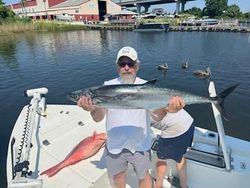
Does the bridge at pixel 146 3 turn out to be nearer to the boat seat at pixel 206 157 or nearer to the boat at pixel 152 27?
the boat at pixel 152 27

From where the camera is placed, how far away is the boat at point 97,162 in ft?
12.0

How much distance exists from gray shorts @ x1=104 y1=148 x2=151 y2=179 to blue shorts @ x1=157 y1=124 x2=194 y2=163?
0.51 m

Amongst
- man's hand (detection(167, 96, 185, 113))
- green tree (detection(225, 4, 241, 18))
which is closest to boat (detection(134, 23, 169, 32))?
green tree (detection(225, 4, 241, 18))

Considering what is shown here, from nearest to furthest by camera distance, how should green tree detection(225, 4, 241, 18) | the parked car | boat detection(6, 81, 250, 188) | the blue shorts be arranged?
the blue shorts
boat detection(6, 81, 250, 188)
the parked car
green tree detection(225, 4, 241, 18)

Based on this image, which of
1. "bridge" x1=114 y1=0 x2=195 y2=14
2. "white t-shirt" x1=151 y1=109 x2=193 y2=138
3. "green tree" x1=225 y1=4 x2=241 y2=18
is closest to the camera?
"white t-shirt" x1=151 y1=109 x2=193 y2=138

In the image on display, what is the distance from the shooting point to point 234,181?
3762mm

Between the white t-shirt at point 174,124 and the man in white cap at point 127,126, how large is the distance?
10.6 inches

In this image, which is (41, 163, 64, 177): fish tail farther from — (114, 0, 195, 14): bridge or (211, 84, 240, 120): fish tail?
(114, 0, 195, 14): bridge

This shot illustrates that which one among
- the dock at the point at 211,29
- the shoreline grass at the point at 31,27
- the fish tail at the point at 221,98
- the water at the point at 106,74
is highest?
the fish tail at the point at 221,98

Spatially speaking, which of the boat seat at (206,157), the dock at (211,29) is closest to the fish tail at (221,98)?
the boat seat at (206,157)

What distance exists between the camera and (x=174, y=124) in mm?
3340

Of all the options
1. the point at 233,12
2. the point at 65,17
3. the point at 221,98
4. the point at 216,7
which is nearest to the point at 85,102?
the point at 221,98

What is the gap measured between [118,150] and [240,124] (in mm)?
8857

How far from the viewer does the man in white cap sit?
2.88m
